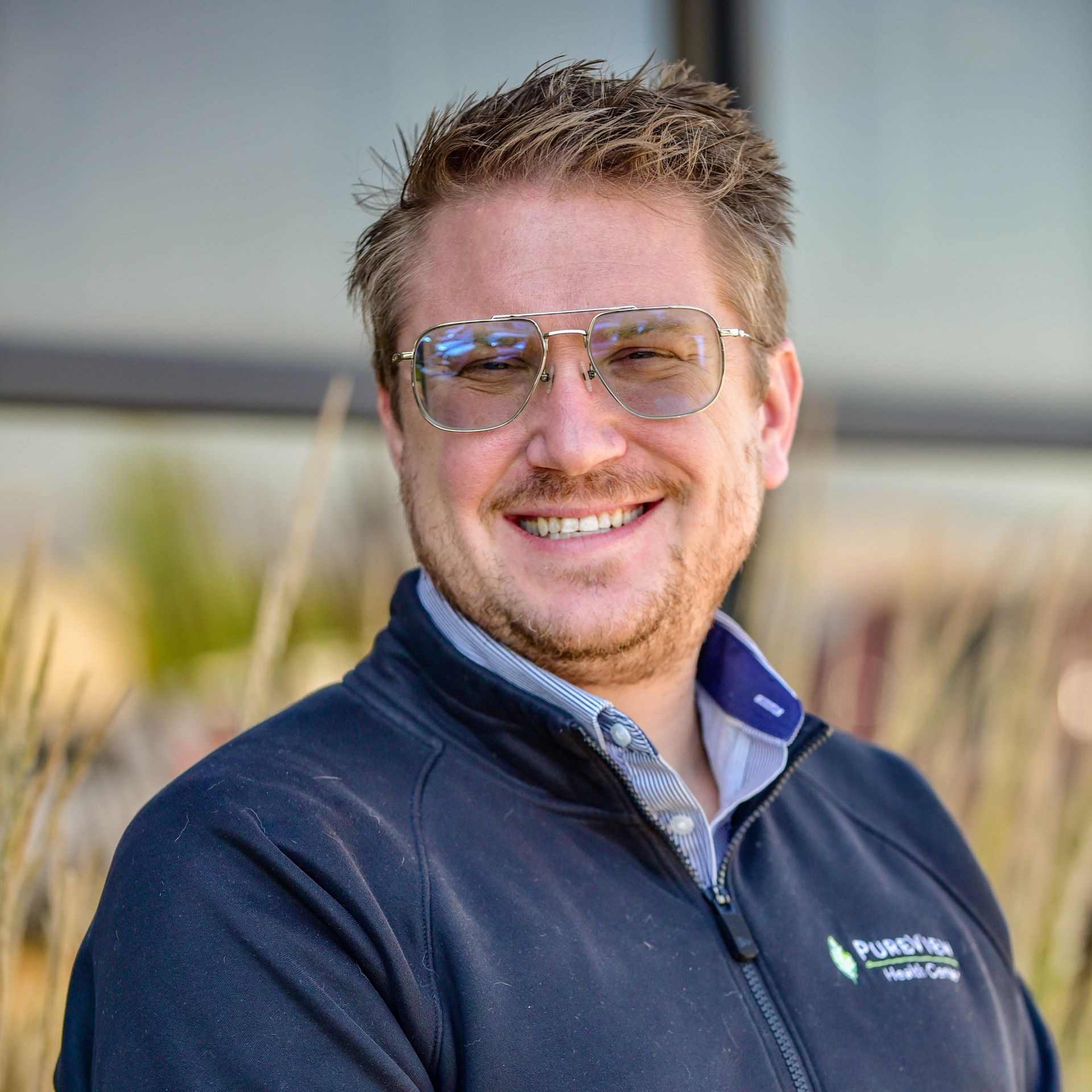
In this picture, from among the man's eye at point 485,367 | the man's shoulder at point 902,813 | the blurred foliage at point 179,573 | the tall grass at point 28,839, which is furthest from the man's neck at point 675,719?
the blurred foliage at point 179,573

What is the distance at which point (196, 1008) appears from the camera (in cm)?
84

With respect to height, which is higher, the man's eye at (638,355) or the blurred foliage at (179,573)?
the man's eye at (638,355)

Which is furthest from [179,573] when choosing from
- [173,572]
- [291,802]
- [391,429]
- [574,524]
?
[291,802]

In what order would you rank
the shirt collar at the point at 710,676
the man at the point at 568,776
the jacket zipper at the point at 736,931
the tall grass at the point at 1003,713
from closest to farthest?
the man at the point at 568,776, the jacket zipper at the point at 736,931, the shirt collar at the point at 710,676, the tall grass at the point at 1003,713

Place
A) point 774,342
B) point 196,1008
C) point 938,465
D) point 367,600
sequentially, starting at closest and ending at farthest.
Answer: point 196,1008 < point 774,342 < point 367,600 < point 938,465

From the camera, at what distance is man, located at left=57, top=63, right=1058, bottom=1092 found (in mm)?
905

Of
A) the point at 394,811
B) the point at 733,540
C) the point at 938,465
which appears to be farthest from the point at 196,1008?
the point at 938,465

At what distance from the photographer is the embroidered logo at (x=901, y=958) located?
1.19 m

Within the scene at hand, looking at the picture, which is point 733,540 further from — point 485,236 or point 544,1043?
point 544,1043

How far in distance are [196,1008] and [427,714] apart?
39 centimetres

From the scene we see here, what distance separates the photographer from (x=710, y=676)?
4.76ft

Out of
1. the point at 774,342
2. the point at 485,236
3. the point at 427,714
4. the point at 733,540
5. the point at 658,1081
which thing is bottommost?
the point at 658,1081

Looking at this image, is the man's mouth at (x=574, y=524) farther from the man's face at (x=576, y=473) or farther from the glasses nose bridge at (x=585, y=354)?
the glasses nose bridge at (x=585, y=354)

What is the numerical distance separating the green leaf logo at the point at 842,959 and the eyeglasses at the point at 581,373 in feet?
1.89
